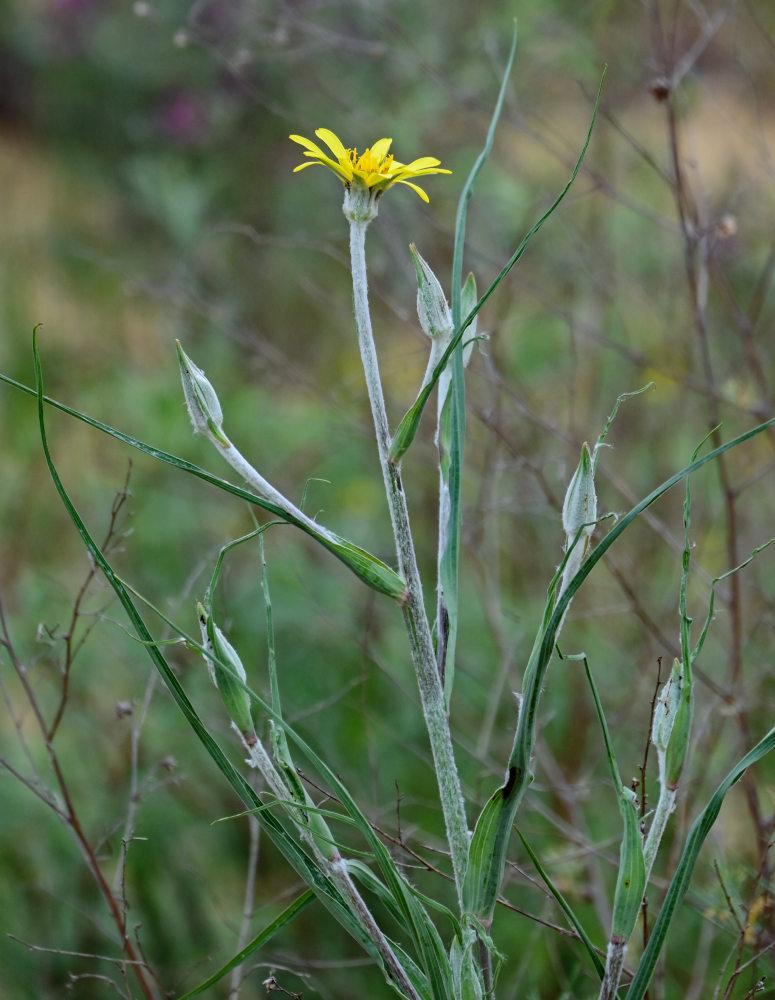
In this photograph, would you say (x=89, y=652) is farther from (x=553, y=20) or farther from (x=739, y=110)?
(x=739, y=110)

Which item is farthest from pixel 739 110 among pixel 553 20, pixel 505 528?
pixel 505 528

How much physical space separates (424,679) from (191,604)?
131 centimetres

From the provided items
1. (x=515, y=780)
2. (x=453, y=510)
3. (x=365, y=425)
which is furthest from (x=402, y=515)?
(x=365, y=425)

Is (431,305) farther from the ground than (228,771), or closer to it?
farther from the ground

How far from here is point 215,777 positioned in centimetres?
159

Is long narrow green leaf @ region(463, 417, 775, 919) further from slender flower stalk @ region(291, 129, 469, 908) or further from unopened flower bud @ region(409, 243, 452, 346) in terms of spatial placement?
unopened flower bud @ region(409, 243, 452, 346)

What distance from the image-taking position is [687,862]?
0.48 metres

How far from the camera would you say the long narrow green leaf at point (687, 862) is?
18.4 inches

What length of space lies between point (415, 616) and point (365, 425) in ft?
3.43

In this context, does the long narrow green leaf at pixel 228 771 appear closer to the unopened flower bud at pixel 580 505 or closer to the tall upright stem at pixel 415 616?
the tall upright stem at pixel 415 616

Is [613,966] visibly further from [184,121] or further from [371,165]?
[184,121]

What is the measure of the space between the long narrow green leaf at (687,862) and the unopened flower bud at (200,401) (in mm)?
303

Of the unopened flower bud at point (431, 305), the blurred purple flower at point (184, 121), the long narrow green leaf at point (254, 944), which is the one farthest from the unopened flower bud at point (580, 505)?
the blurred purple flower at point (184, 121)

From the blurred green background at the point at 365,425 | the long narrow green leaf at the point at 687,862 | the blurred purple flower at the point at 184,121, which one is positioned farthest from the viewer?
the blurred purple flower at the point at 184,121
